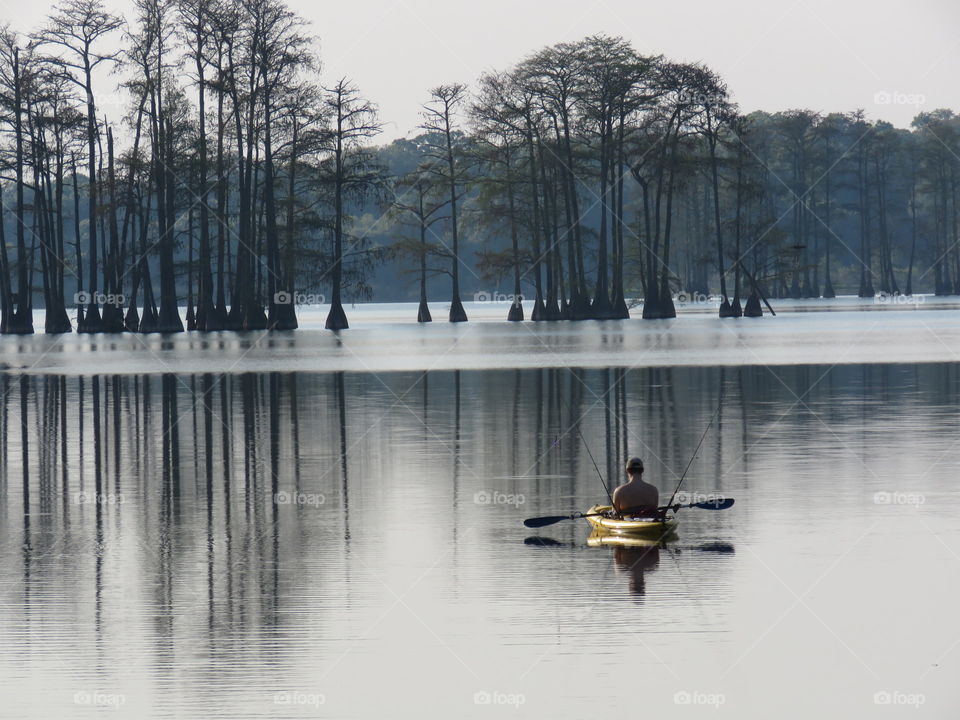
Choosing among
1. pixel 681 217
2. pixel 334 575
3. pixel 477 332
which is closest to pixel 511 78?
pixel 477 332

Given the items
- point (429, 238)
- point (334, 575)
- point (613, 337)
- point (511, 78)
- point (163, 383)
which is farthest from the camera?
point (429, 238)

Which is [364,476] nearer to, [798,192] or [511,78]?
[511,78]

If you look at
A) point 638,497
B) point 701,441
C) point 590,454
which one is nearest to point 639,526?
point 638,497

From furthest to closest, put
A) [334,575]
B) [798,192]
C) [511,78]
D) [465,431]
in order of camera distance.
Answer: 1. [798,192]
2. [511,78]
3. [465,431]
4. [334,575]

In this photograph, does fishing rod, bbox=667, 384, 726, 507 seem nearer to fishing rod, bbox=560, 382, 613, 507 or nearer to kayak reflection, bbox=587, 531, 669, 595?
kayak reflection, bbox=587, 531, 669, 595

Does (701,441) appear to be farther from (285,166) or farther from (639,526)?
(285,166)

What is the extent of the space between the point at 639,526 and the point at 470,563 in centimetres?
199

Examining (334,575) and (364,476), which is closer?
(334,575)

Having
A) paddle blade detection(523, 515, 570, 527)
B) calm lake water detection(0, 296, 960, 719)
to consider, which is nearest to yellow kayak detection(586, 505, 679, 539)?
calm lake water detection(0, 296, 960, 719)

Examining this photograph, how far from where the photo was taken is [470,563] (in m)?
14.4

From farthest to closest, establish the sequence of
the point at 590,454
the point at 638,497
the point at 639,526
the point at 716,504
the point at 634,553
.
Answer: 1. the point at 590,454
2. the point at 716,504
3. the point at 638,497
4. the point at 639,526
5. the point at 634,553

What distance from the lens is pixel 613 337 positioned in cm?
6938

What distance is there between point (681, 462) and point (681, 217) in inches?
5541

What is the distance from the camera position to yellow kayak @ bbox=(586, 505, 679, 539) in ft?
50.7
